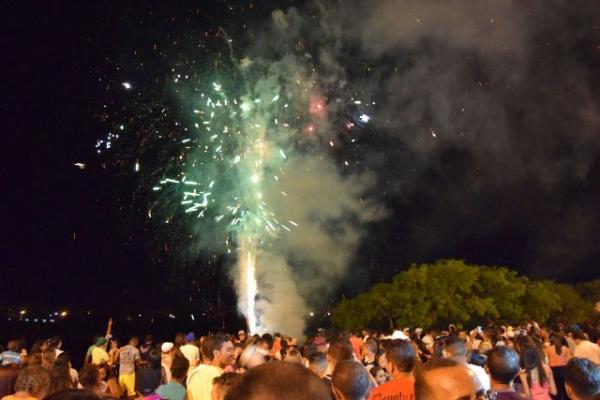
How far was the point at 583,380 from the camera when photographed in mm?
3895

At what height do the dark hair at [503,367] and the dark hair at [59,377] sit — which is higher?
the dark hair at [59,377]

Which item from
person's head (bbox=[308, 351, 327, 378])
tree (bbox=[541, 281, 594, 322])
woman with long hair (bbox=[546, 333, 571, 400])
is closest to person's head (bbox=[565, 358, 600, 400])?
person's head (bbox=[308, 351, 327, 378])

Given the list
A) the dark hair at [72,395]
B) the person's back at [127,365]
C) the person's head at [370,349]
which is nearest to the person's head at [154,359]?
the person's back at [127,365]

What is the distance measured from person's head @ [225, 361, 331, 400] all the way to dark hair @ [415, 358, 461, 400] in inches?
64.6

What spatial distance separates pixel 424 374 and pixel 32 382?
10.6 ft

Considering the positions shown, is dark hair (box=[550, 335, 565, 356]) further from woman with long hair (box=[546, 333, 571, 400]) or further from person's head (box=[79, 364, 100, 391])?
person's head (box=[79, 364, 100, 391])

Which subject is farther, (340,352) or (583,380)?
(340,352)

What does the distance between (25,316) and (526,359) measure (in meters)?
40.9

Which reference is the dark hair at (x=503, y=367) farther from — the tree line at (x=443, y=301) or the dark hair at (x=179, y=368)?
the tree line at (x=443, y=301)

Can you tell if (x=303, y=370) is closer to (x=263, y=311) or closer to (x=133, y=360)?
(x=133, y=360)

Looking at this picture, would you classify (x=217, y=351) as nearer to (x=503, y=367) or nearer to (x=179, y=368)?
(x=179, y=368)

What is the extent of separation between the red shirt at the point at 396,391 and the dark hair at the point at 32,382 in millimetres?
2638

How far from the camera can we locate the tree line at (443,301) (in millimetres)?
40500

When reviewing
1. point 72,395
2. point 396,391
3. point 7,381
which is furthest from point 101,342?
point 72,395
